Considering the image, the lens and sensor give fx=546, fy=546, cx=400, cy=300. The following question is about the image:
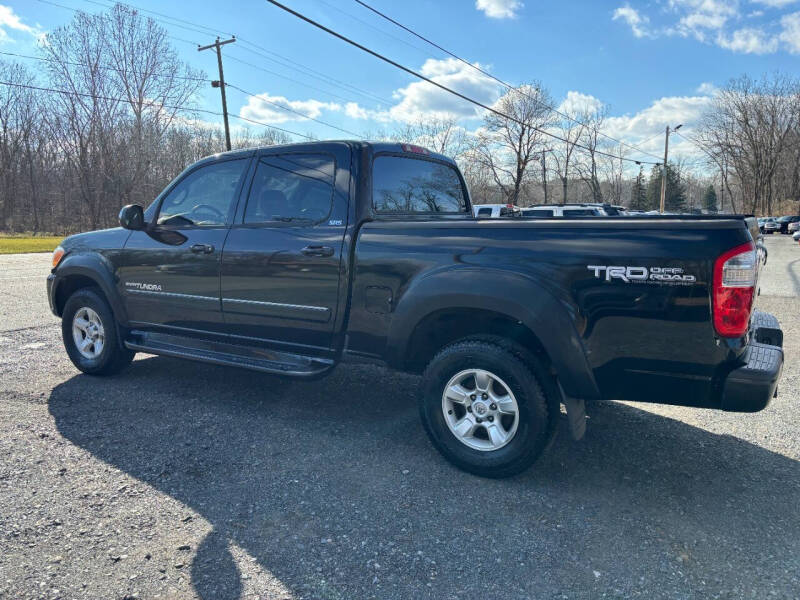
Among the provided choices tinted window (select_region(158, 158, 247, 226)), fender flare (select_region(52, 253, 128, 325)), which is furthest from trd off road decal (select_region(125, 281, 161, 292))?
tinted window (select_region(158, 158, 247, 226))

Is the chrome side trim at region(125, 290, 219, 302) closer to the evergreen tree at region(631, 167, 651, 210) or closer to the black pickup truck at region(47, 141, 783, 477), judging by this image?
the black pickup truck at region(47, 141, 783, 477)

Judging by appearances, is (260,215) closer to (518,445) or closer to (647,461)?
(518,445)

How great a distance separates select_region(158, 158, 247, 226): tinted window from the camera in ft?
14.1

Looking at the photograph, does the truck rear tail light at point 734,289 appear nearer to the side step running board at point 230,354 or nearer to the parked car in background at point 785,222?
the side step running board at point 230,354

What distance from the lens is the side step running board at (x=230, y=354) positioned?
3.75 meters

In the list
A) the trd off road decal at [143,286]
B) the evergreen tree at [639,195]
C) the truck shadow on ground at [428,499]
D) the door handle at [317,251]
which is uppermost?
the evergreen tree at [639,195]

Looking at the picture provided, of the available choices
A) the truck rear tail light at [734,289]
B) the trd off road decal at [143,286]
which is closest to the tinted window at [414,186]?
the trd off road decal at [143,286]

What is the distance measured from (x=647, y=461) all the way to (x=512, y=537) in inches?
52.0

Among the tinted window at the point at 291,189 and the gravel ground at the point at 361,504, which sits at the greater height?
the tinted window at the point at 291,189

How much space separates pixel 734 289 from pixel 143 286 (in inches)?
168

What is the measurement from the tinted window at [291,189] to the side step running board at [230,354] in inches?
38.3

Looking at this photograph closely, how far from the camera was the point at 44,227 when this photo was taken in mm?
45469

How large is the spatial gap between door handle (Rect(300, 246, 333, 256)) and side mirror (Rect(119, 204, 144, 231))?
1.71 m

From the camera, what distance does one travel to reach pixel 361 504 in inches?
114
